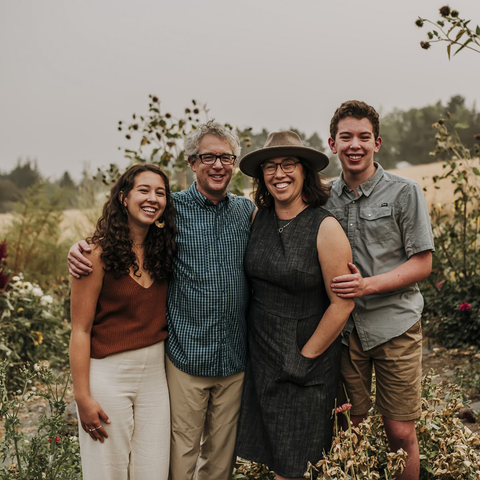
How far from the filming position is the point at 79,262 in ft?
7.99

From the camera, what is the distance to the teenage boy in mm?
2557

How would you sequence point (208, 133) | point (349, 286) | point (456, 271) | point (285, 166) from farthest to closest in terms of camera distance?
point (456, 271), point (208, 133), point (285, 166), point (349, 286)

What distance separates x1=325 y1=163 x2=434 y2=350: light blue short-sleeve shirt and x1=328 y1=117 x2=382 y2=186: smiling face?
0.29 feet

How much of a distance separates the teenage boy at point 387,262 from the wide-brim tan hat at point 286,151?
5.3 inches

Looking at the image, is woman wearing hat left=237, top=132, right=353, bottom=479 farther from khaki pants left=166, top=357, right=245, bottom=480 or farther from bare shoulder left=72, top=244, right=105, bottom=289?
bare shoulder left=72, top=244, right=105, bottom=289

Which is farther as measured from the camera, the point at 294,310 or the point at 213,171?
the point at 213,171

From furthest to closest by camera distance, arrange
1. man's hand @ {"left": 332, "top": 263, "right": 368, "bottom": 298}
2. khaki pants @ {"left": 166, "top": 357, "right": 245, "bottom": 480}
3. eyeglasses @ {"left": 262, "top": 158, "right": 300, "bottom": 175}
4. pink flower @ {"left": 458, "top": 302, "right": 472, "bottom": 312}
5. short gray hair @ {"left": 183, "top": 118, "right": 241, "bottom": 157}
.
→ 1. pink flower @ {"left": 458, "top": 302, "right": 472, "bottom": 312}
2. short gray hair @ {"left": 183, "top": 118, "right": 241, "bottom": 157}
3. khaki pants @ {"left": 166, "top": 357, "right": 245, "bottom": 480}
4. eyeglasses @ {"left": 262, "top": 158, "right": 300, "bottom": 175}
5. man's hand @ {"left": 332, "top": 263, "right": 368, "bottom": 298}

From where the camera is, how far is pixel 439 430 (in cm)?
275

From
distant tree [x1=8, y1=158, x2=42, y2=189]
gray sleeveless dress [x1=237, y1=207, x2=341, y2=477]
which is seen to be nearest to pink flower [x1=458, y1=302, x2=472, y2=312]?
gray sleeveless dress [x1=237, y1=207, x2=341, y2=477]

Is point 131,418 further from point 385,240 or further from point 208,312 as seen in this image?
point 385,240

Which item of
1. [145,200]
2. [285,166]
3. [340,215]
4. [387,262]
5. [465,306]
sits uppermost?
[285,166]

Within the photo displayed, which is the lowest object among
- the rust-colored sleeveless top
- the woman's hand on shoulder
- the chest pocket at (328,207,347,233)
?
the woman's hand on shoulder

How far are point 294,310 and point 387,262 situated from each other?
1.71 ft

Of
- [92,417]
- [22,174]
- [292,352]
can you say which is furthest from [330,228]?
[22,174]
